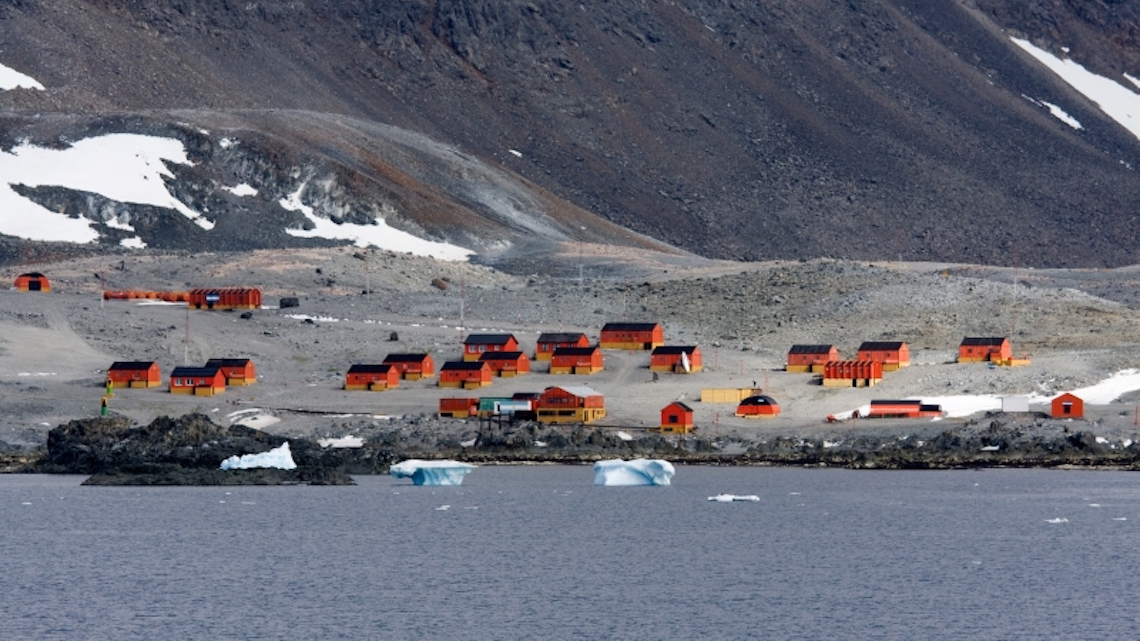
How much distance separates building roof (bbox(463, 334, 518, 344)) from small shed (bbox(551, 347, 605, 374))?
Answer: 154 inches

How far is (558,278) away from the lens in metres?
144

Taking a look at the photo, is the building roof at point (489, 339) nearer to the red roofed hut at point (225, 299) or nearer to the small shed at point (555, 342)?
the small shed at point (555, 342)

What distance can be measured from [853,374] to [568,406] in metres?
14.0

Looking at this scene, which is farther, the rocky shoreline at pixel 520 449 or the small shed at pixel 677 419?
the small shed at pixel 677 419

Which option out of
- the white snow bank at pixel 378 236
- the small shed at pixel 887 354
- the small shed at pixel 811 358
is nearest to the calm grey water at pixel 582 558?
the small shed at pixel 887 354

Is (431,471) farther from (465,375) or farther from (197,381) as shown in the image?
(197,381)

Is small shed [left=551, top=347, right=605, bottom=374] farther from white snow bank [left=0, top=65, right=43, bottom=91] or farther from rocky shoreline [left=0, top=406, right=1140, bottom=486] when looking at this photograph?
white snow bank [left=0, top=65, right=43, bottom=91]

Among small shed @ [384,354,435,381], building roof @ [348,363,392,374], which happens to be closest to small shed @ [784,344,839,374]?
small shed @ [384,354,435,381]

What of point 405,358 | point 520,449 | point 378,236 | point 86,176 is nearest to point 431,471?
point 520,449

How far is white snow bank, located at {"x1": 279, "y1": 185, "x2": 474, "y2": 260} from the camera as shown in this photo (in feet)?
502

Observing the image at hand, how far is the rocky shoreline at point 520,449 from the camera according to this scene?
8188cm

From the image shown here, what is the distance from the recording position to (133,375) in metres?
96.7

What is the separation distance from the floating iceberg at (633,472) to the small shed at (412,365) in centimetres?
2102

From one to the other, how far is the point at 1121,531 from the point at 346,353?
50.2m
